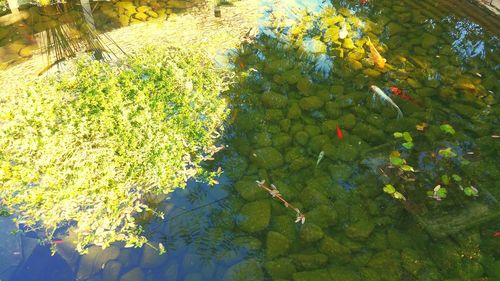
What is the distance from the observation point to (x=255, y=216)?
3174 millimetres

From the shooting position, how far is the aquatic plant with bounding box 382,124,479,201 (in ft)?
11.1

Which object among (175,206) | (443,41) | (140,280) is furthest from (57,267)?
(443,41)

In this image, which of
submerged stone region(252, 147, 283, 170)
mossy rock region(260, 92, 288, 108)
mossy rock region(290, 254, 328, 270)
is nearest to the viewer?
mossy rock region(290, 254, 328, 270)

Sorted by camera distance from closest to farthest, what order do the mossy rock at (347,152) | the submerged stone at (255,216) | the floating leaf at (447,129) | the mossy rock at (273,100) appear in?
the submerged stone at (255,216)
the mossy rock at (347,152)
the floating leaf at (447,129)
the mossy rock at (273,100)

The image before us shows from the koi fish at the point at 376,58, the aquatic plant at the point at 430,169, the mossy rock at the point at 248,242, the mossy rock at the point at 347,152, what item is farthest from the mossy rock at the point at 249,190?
the koi fish at the point at 376,58

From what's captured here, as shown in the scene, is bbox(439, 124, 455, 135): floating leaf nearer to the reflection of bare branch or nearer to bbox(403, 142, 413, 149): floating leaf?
bbox(403, 142, 413, 149): floating leaf

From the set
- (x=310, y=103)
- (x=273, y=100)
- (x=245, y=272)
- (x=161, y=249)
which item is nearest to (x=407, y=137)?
(x=310, y=103)

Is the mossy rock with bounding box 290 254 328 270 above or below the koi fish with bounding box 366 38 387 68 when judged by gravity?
below

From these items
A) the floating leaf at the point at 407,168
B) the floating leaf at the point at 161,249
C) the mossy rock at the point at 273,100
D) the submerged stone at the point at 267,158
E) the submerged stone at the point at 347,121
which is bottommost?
the floating leaf at the point at 161,249

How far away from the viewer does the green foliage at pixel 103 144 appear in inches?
123

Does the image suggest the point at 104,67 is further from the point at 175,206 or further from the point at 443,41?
the point at 443,41

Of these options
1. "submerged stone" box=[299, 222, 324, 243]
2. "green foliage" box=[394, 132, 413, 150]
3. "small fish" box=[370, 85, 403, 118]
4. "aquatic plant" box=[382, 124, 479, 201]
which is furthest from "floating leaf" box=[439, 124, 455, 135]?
"submerged stone" box=[299, 222, 324, 243]

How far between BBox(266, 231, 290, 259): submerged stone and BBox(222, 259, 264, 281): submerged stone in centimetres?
14

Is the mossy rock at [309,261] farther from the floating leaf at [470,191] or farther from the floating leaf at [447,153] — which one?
the floating leaf at [447,153]
